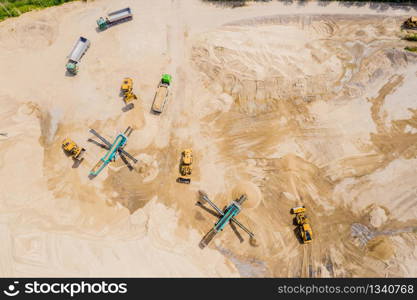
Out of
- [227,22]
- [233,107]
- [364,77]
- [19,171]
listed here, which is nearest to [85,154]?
[19,171]

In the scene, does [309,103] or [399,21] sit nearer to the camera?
[309,103]

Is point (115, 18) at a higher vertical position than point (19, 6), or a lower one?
lower

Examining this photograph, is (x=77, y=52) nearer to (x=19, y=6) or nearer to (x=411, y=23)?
(x=19, y=6)

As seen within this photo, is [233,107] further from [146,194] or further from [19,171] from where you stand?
[19,171]

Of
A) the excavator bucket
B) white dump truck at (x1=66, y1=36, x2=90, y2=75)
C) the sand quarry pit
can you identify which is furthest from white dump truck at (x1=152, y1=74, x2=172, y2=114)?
the excavator bucket

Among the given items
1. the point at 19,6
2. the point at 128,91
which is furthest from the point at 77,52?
the point at 19,6

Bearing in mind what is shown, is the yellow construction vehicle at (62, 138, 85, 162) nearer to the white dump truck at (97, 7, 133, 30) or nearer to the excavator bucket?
the white dump truck at (97, 7, 133, 30)

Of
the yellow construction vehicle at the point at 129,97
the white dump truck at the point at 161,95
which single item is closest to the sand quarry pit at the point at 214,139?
the yellow construction vehicle at the point at 129,97
